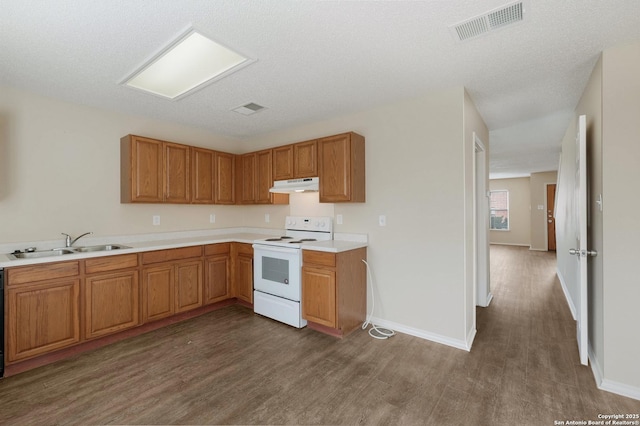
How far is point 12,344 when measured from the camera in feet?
7.52

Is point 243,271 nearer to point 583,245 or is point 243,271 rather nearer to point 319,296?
point 319,296

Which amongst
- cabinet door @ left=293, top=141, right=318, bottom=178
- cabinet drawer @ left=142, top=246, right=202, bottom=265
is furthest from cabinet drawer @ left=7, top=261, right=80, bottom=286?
cabinet door @ left=293, top=141, right=318, bottom=178

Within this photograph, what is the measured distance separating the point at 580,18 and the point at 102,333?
4.46m

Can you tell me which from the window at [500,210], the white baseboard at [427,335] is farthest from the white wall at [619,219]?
the window at [500,210]

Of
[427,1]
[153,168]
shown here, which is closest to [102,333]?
[153,168]

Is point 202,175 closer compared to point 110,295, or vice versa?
point 110,295

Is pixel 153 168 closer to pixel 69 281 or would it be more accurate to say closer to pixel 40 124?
pixel 40 124

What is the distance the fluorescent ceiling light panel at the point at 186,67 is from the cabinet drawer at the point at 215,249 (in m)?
Answer: 1.79

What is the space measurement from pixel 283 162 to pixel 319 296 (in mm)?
1849

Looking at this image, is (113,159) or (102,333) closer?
(102,333)

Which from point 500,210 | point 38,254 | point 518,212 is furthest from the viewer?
point 500,210

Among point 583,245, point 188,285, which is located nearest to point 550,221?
point 583,245

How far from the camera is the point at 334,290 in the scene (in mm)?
2930

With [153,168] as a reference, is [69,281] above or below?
below
